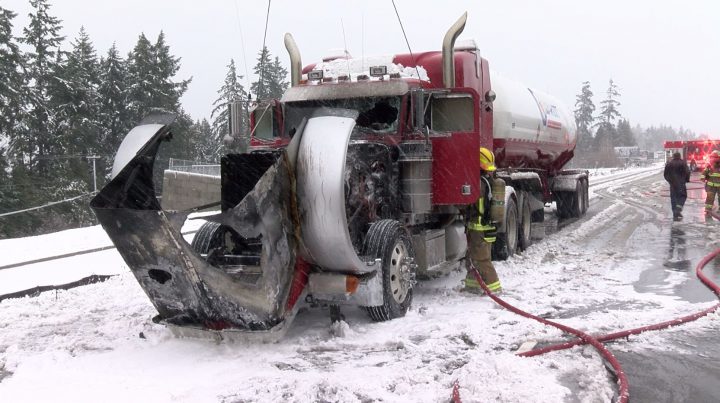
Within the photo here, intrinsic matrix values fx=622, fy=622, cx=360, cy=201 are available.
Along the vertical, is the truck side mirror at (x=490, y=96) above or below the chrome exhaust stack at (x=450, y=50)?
below

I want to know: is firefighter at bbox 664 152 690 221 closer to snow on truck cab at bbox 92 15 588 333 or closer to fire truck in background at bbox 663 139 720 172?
snow on truck cab at bbox 92 15 588 333

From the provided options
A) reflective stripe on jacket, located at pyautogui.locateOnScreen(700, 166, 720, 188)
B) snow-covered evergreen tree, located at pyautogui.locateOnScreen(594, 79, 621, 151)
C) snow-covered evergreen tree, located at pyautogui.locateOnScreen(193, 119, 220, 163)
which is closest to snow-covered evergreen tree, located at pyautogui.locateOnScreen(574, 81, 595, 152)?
snow-covered evergreen tree, located at pyautogui.locateOnScreen(594, 79, 621, 151)

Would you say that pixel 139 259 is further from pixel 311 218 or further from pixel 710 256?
pixel 710 256

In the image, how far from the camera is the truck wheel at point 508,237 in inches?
373

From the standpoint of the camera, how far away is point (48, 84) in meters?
35.5

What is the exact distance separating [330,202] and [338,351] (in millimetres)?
1330

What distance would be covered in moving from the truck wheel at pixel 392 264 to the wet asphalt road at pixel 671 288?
6.51ft

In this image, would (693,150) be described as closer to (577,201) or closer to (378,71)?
(577,201)

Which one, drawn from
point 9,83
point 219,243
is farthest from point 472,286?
point 9,83

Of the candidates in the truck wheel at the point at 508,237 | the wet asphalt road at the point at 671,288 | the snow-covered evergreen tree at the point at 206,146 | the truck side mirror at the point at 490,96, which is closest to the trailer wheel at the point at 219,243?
the wet asphalt road at the point at 671,288

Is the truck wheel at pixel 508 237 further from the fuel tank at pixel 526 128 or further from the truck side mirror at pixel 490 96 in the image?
the truck side mirror at pixel 490 96

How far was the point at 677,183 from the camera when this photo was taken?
14.8 m

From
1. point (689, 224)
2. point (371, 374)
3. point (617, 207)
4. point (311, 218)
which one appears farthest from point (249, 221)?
point (617, 207)

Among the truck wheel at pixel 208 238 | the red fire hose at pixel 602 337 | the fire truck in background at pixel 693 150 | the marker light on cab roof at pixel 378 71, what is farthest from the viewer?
the fire truck in background at pixel 693 150
